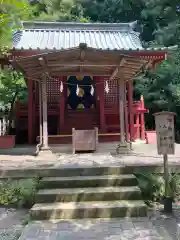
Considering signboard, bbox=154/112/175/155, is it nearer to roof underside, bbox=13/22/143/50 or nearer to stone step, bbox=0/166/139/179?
stone step, bbox=0/166/139/179

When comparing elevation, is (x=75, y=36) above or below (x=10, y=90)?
above

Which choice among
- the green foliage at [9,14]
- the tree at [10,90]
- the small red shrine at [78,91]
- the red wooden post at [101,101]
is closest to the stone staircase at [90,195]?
the green foliage at [9,14]

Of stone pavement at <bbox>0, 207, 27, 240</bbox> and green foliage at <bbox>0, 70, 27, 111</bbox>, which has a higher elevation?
green foliage at <bbox>0, 70, 27, 111</bbox>

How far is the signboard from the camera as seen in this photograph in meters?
4.68

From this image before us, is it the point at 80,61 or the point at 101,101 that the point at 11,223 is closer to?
the point at 80,61

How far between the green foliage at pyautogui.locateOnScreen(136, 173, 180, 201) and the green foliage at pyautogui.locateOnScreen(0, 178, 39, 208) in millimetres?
1958

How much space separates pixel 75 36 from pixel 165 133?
7.93 meters

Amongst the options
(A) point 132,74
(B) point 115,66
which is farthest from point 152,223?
(A) point 132,74

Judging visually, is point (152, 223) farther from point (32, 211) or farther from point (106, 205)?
point (32, 211)

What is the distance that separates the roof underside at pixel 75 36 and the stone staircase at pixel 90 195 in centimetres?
638

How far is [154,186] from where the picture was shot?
5.11 meters

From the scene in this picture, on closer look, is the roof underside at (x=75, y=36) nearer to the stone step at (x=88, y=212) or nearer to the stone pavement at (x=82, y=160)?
the stone pavement at (x=82, y=160)

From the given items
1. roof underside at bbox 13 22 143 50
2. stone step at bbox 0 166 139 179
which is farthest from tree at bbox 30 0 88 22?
stone step at bbox 0 166 139 179

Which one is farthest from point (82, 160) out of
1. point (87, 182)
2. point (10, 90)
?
point (10, 90)
